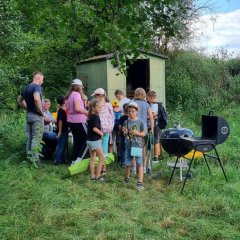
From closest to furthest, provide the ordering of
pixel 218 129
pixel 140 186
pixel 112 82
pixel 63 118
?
pixel 140 186
pixel 218 129
pixel 63 118
pixel 112 82

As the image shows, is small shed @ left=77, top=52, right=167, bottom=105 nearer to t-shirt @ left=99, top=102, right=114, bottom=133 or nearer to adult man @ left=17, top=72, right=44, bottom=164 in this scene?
adult man @ left=17, top=72, right=44, bottom=164

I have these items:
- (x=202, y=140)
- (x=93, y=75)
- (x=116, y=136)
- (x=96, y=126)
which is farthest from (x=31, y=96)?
(x=93, y=75)

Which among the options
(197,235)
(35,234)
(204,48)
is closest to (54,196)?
(35,234)

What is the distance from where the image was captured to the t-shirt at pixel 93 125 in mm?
7047

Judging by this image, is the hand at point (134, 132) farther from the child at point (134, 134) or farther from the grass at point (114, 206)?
the grass at point (114, 206)

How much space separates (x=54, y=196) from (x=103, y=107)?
212 cm

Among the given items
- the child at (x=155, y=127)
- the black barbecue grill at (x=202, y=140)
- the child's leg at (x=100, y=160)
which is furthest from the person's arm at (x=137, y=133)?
the child at (x=155, y=127)

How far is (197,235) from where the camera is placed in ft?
15.5

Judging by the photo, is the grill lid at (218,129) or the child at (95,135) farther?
the child at (95,135)

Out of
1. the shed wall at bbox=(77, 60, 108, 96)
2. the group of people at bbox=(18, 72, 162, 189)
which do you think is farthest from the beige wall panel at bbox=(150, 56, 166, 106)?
the group of people at bbox=(18, 72, 162, 189)

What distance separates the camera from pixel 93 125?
7043mm

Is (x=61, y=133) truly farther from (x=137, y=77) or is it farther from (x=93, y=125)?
(x=137, y=77)

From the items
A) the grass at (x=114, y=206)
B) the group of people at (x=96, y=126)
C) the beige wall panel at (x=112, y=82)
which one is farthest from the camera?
the beige wall panel at (x=112, y=82)

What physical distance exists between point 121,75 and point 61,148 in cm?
648
